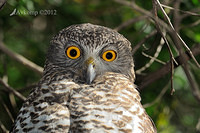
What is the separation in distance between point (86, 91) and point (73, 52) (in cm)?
39

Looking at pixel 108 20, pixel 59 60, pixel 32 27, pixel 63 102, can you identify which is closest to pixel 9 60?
pixel 32 27

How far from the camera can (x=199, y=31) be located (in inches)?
147

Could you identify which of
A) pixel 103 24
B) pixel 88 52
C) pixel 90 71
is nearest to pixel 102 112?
pixel 90 71

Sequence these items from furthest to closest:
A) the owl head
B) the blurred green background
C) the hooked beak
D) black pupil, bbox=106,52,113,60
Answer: the blurred green background, black pupil, bbox=106,52,113,60, the owl head, the hooked beak

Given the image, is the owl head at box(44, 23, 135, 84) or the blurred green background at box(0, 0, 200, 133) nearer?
the owl head at box(44, 23, 135, 84)

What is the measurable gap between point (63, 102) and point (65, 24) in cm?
196

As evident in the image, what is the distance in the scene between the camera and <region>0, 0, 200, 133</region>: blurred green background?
3781 mm

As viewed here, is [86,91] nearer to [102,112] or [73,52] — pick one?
[102,112]

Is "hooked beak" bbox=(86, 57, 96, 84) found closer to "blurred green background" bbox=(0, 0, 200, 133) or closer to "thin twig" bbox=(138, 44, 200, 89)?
"thin twig" bbox=(138, 44, 200, 89)

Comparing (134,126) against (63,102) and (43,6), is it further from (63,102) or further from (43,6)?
(43,6)

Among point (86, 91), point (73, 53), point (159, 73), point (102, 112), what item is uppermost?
point (73, 53)

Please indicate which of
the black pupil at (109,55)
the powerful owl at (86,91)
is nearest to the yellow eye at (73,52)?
the powerful owl at (86,91)

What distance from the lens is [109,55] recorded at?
9.34 ft

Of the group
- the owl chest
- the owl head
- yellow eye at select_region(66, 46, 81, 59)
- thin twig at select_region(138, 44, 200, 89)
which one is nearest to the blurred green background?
thin twig at select_region(138, 44, 200, 89)
